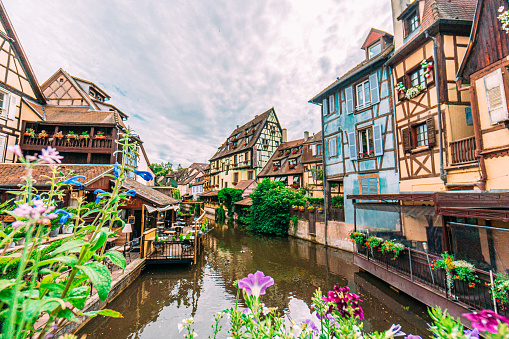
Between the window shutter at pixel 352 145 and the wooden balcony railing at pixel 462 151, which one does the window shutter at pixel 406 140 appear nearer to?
the wooden balcony railing at pixel 462 151

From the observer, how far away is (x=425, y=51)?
993cm

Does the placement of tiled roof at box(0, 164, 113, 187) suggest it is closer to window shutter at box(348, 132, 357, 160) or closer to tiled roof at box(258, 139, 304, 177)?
window shutter at box(348, 132, 357, 160)

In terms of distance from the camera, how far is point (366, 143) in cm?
1359

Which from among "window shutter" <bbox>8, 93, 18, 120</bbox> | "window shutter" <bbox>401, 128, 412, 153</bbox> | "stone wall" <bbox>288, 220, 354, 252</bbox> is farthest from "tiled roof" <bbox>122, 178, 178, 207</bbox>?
"window shutter" <bbox>401, 128, 412, 153</bbox>

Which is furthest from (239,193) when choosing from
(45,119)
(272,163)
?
(45,119)

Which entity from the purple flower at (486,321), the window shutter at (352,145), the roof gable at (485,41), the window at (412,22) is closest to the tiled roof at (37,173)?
the purple flower at (486,321)

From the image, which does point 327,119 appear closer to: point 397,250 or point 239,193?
point 397,250

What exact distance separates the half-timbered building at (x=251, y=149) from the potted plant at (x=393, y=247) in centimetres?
2325

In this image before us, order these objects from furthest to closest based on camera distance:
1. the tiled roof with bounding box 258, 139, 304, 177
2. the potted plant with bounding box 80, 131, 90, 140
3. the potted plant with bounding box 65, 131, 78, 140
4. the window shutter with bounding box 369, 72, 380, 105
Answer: the tiled roof with bounding box 258, 139, 304, 177 → the potted plant with bounding box 80, 131, 90, 140 → the potted plant with bounding box 65, 131, 78, 140 → the window shutter with bounding box 369, 72, 380, 105

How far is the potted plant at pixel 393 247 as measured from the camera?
7735 mm

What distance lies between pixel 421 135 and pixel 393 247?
5772mm

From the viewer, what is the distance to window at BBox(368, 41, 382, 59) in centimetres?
1398

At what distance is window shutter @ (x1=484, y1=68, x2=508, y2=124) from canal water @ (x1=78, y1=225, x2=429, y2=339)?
21.3 feet

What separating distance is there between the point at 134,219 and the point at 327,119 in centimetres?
1508
